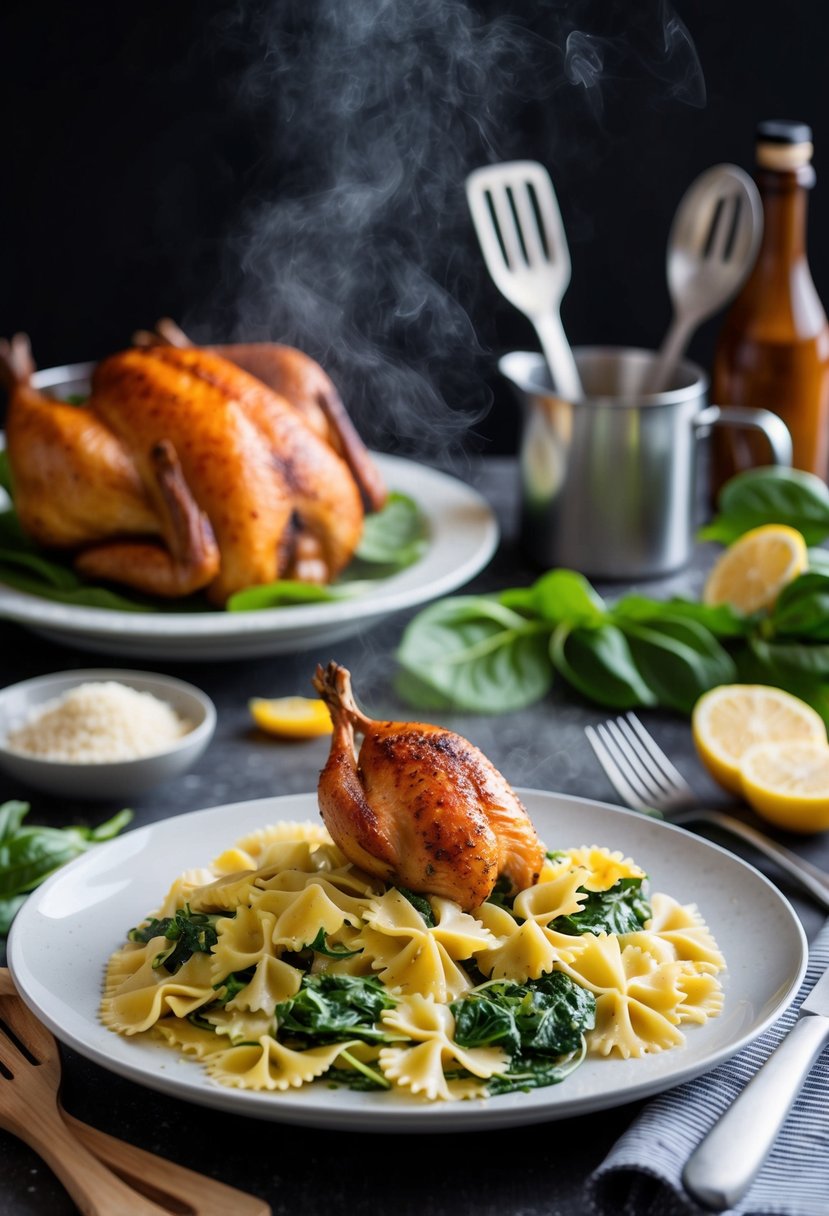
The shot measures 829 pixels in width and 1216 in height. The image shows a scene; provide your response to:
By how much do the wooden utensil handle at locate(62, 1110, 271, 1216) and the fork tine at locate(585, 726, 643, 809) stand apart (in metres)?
1.22

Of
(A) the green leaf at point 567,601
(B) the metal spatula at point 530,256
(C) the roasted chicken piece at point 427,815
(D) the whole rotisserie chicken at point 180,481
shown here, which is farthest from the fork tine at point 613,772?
(B) the metal spatula at point 530,256

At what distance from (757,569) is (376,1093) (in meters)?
2.04

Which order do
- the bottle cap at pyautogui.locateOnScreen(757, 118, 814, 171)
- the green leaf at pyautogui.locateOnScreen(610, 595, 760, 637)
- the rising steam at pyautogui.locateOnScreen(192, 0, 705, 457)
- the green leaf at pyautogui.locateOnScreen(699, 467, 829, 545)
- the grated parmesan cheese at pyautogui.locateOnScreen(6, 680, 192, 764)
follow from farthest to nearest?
the rising steam at pyautogui.locateOnScreen(192, 0, 705, 457) < the bottle cap at pyautogui.locateOnScreen(757, 118, 814, 171) < the green leaf at pyautogui.locateOnScreen(699, 467, 829, 545) < the green leaf at pyautogui.locateOnScreen(610, 595, 760, 637) < the grated parmesan cheese at pyautogui.locateOnScreen(6, 680, 192, 764)

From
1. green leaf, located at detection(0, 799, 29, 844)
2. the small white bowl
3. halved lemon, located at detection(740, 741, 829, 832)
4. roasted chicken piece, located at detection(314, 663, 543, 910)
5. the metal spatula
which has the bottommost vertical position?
halved lemon, located at detection(740, 741, 829, 832)

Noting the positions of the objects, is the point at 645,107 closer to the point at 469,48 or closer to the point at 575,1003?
the point at 469,48

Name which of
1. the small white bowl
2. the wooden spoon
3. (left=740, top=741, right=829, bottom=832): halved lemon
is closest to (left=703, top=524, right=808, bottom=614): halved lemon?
(left=740, top=741, right=829, bottom=832): halved lemon

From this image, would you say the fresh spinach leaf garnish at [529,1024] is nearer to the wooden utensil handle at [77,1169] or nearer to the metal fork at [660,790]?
the wooden utensil handle at [77,1169]

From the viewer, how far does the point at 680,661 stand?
3.08 meters

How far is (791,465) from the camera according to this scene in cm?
416

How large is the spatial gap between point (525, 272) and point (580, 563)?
0.89 meters

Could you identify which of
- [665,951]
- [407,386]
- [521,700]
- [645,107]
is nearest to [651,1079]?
[665,951]

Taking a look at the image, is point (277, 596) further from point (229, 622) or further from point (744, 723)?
point (744, 723)

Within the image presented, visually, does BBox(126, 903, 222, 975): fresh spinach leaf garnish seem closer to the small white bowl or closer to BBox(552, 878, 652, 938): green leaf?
BBox(552, 878, 652, 938): green leaf

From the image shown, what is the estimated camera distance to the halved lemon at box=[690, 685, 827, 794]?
2.68 meters
